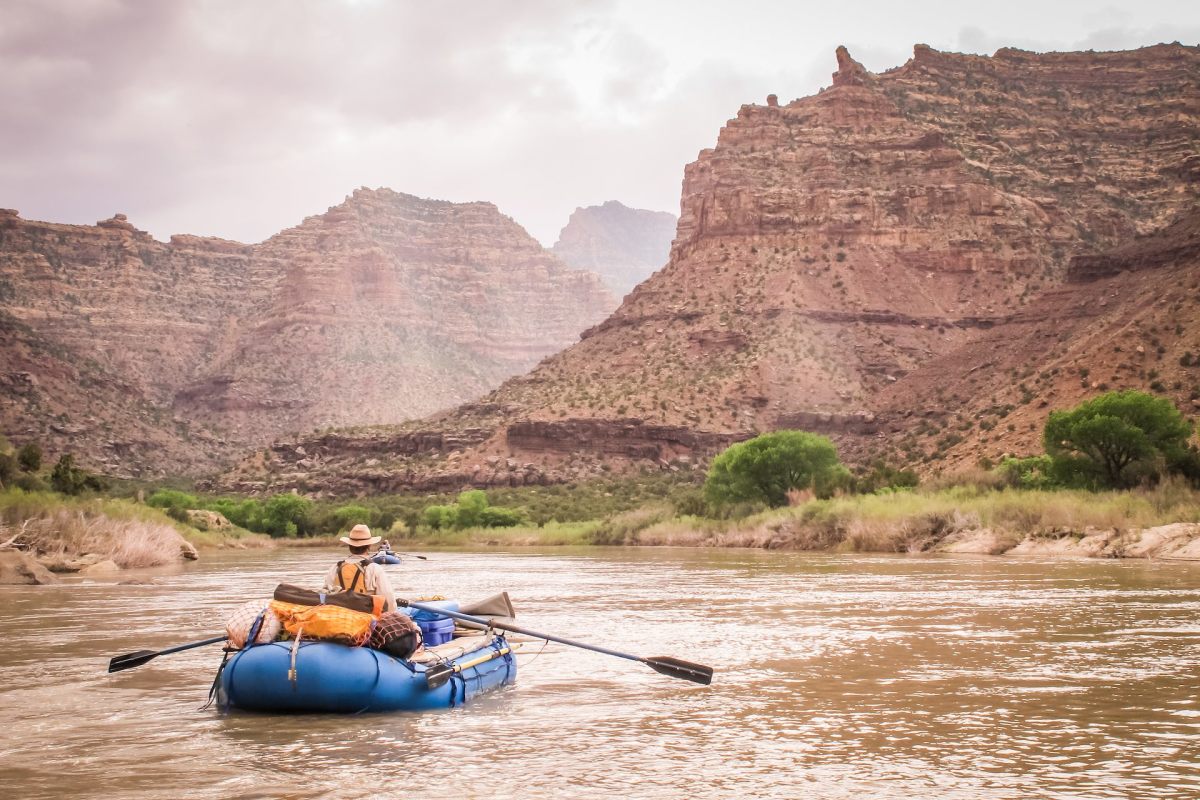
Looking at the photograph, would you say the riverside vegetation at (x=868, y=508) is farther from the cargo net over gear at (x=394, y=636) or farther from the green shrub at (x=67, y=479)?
the cargo net over gear at (x=394, y=636)

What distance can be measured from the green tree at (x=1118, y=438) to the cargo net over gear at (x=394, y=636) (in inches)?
1294

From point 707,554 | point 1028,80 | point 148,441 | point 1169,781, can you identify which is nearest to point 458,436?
point 148,441

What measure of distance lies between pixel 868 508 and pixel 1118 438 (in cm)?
871

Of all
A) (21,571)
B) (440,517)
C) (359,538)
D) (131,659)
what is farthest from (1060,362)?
(131,659)

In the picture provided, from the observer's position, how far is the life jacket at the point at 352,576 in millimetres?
13258

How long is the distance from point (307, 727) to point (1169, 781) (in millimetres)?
7562

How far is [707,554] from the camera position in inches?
1884

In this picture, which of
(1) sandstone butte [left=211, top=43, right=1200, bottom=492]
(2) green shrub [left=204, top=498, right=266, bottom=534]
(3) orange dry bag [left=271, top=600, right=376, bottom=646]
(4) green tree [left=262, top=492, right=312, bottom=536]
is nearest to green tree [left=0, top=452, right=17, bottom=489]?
(3) orange dry bag [left=271, top=600, right=376, bottom=646]

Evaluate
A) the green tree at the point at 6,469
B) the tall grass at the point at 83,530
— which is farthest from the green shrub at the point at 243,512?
the green tree at the point at 6,469

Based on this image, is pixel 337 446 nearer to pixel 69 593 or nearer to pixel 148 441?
pixel 148 441

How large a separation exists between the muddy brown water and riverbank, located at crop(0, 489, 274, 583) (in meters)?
9.46

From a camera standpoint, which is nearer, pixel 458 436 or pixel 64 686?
pixel 64 686

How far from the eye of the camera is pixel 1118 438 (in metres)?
41.8

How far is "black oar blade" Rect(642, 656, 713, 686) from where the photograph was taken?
13.6 meters
